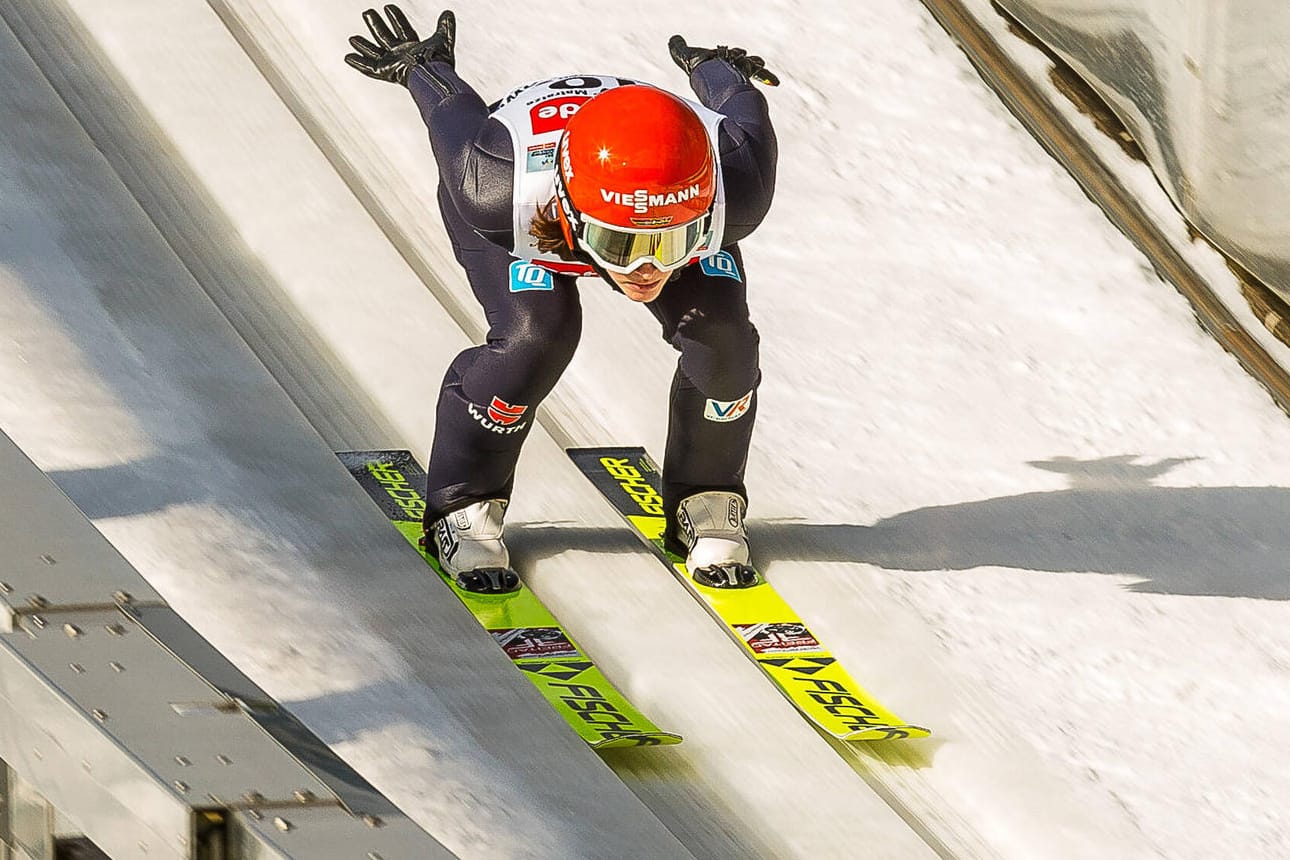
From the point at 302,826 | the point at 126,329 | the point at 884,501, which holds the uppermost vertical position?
the point at 302,826

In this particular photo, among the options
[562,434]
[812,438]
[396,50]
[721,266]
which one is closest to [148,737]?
[721,266]

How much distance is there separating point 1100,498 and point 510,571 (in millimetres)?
1451

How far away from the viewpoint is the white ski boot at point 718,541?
3396mm

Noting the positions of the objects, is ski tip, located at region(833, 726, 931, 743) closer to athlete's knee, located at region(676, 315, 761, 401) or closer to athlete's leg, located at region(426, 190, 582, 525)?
athlete's knee, located at region(676, 315, 761, 401)

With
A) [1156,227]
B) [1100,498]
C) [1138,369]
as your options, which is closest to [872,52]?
[1156,227]

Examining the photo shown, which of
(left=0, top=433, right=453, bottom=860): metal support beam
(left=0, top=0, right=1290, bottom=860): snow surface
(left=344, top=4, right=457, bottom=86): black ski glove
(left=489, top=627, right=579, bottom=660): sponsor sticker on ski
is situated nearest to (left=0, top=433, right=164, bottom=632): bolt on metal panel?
(left=0, top=433, right=453, bottom=860): metal support beam

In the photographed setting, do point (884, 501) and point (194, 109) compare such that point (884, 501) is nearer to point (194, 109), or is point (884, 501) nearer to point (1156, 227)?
point (1156, 227)

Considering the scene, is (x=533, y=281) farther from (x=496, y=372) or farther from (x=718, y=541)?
(x=718, y=541)

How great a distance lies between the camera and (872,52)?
5344 millimetres

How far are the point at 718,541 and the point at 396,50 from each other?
3.95 ft

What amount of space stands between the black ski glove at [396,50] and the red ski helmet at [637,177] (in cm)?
71

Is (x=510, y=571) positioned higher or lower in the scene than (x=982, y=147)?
lower

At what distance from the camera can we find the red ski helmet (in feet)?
8.41

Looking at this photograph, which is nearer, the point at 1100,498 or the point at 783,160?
the point at 1100,498
